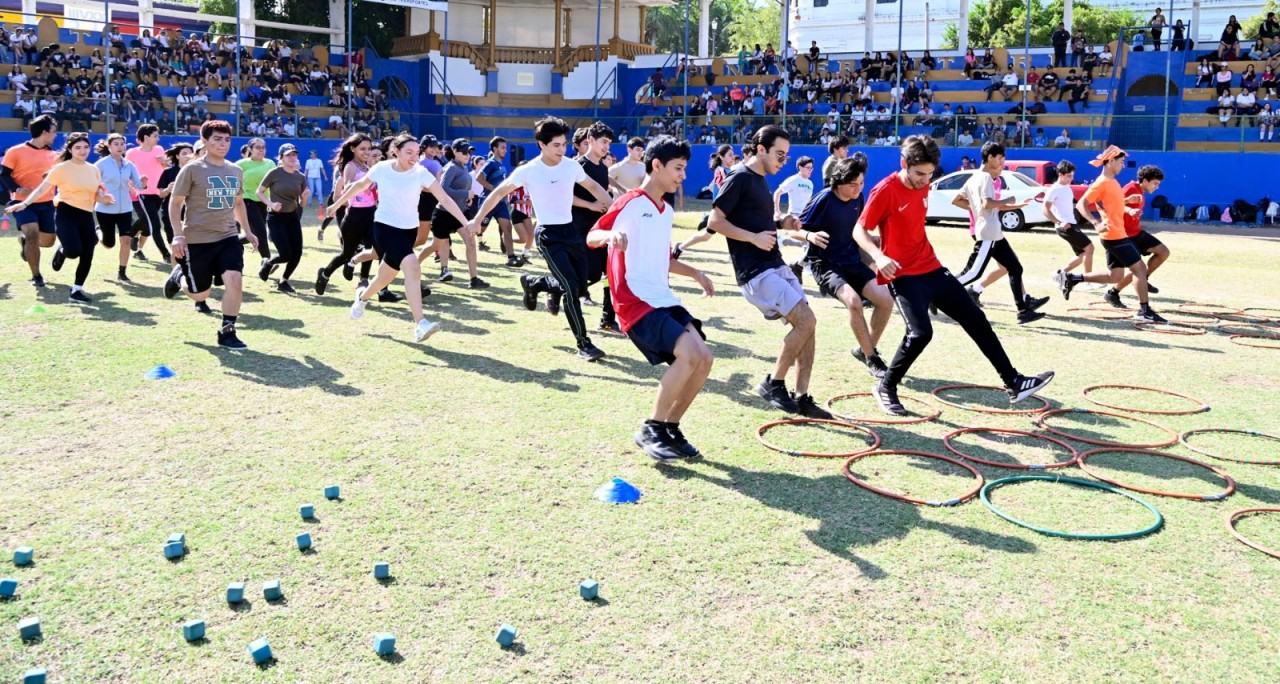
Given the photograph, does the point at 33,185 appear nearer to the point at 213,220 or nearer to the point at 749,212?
the point at 213,220

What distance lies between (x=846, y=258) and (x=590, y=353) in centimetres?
226

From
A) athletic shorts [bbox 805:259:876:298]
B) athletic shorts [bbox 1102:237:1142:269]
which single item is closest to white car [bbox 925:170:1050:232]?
athletic shorts [bbox 1102:237:1142:269]

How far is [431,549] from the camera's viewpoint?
4645 mm

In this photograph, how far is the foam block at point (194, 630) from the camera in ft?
12.3

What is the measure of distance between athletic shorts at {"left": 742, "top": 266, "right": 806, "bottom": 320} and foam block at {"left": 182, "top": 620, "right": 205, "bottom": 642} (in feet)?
13.8

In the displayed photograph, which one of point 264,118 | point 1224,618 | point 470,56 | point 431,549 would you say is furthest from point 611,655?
point 470,56

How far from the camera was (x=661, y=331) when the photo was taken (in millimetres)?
5961

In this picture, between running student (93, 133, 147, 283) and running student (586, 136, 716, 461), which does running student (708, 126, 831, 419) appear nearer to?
running student (586, 136, 716, 461)

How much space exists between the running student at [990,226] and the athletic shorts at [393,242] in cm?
535

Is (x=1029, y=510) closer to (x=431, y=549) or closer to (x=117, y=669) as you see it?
(x=431, y=549)

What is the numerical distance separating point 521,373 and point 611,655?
4784mm

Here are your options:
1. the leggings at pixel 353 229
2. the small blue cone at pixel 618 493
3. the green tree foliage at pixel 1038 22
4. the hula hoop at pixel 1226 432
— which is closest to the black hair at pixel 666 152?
the small blue cone at pixel 618 493

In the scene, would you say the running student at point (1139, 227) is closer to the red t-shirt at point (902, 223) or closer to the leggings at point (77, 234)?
the red t-shirt at point (902, 223)

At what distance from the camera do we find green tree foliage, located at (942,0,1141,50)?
6009 centimetres
